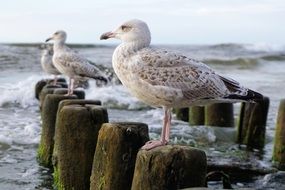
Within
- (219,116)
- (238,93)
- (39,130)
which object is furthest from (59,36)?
(238,93)

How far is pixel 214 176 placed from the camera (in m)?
6.33

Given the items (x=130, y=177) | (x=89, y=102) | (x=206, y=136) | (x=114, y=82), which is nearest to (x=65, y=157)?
(x=89, y=102)

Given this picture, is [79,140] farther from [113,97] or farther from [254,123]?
[113,97]

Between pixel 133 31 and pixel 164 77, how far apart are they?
1.59ft

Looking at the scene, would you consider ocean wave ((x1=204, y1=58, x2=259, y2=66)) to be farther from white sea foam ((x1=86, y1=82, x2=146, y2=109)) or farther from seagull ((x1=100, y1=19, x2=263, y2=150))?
seagull ((x1=100, y1=19, x2=263, y2=150))

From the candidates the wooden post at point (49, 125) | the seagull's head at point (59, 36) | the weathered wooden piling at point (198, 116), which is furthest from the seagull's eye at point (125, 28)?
the seagull's head at point (59, 36)

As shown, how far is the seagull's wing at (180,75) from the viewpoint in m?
4.66

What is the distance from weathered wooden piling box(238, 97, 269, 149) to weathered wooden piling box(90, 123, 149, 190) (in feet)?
14.4

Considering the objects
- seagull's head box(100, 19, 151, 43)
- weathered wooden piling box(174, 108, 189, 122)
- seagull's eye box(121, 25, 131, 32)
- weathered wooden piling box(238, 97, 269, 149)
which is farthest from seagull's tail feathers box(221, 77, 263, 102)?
weathered wooden piling box(174, 108, 189, 122)

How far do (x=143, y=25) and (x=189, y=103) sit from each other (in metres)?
0.72

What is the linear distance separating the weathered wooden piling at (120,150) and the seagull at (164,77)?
8.3 inches

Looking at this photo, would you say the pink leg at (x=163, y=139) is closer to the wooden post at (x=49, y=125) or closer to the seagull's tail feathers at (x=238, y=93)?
the seagull's tail feathers at (x=238, y=93)

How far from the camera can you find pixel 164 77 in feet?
15.4

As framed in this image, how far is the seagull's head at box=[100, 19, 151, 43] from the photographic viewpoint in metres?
4.86
